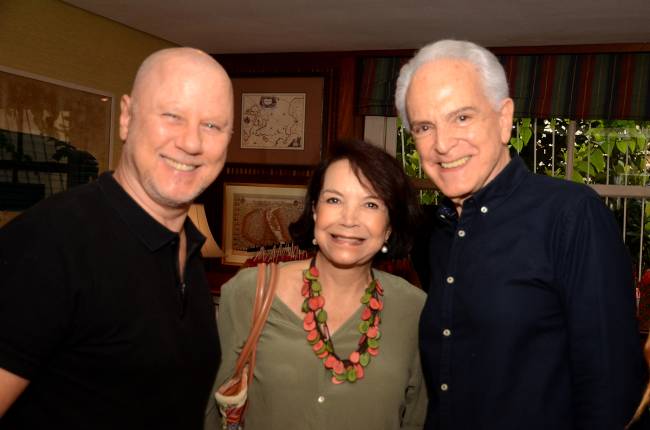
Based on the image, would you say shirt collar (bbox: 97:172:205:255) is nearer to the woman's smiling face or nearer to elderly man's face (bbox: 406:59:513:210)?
the woman's smiling face

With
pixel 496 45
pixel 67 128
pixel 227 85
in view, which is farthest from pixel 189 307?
pixel 496 45

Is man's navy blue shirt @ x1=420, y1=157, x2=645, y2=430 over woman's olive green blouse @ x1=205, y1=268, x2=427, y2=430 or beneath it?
over

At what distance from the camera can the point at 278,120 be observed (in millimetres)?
5441

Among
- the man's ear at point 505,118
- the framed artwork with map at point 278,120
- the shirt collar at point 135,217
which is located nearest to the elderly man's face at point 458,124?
the man's ear at point 505,118

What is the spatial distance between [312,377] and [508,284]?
66cm

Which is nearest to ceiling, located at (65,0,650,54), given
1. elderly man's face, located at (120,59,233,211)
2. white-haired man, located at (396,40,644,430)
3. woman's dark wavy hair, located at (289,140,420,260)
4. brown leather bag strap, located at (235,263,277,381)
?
woman's dark wavy hair, located at (289,140,420,260)

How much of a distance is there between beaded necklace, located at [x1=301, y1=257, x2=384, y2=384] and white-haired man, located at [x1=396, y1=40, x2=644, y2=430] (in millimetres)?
198

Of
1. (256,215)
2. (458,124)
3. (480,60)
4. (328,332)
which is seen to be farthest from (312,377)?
(256,215)

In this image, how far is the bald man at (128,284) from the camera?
1.12 m

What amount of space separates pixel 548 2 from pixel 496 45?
3.86 ft

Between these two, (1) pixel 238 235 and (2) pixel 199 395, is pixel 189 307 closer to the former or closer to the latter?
(2) pixel 199 395

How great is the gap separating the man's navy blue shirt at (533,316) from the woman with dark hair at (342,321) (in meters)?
0.17

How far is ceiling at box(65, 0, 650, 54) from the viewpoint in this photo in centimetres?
376

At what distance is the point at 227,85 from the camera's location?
1.48 meters
